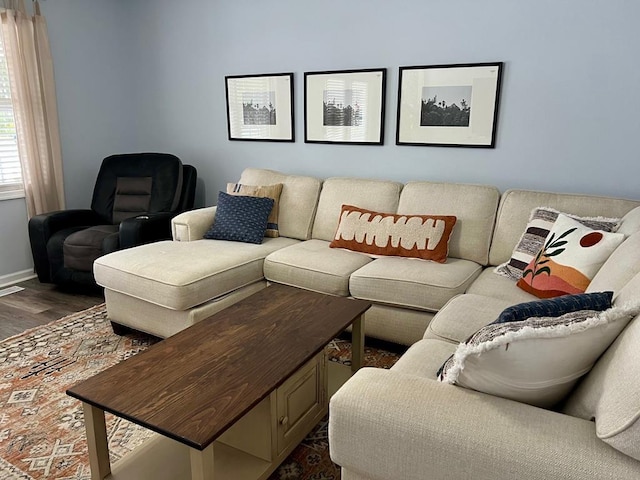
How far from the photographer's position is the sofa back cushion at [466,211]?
277 cm

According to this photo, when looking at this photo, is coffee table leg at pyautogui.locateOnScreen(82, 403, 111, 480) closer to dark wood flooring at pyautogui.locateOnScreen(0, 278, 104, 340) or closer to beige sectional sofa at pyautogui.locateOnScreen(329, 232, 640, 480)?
beige sectional sofa at pyautogui.locateOnScreen(329, 232, 640, 480)

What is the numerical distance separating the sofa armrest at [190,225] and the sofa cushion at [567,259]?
2.00 meters

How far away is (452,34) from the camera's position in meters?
2.94

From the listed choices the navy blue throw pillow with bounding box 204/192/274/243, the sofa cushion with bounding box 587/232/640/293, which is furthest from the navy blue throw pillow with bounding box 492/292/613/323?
the navy blue throw pillow with bounding box 204/192/274/243

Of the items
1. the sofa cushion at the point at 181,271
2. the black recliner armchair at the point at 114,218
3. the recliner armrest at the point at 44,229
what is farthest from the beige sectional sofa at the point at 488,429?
the recliner armrest at the point at 44,229

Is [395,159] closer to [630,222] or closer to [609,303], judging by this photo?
[630,222]

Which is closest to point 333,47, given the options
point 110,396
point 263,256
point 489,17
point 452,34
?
point 452,34

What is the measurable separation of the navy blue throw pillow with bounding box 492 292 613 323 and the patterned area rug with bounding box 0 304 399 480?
925 millimetres

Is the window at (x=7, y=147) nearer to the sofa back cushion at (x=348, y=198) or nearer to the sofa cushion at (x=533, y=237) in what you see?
the sofa back cushion at (x=348, y=198)

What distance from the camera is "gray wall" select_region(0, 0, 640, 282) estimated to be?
265 cm

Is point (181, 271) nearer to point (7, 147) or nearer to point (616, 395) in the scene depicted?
point (616, 395)

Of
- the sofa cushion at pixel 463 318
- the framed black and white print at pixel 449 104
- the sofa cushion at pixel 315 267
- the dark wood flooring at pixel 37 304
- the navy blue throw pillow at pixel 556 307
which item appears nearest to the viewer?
the navy blue throw pillow at pixel 556 307

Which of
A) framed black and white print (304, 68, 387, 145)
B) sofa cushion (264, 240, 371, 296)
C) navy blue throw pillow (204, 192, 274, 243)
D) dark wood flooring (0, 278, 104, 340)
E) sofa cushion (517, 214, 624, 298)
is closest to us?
sofa cushion (517, 214, 624, 298)

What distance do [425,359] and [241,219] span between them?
1829mm
